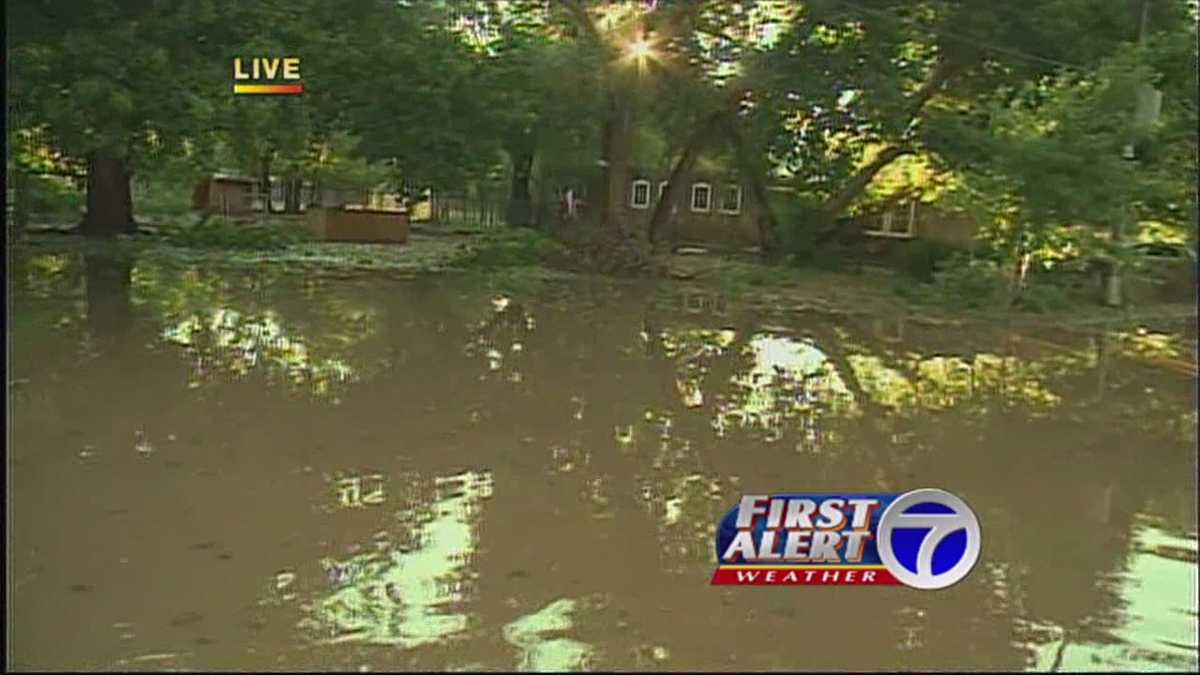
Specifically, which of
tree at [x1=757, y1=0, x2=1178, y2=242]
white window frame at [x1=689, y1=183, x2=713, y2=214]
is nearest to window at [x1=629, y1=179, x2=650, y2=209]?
white window frame at [x1=689, y1=183, x2=713, y2=214]

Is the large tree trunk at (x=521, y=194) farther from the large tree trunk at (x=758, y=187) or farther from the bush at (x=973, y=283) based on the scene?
the bush at (x=973, y=283)

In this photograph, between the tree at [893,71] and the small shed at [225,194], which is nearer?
the tree at [893,71]

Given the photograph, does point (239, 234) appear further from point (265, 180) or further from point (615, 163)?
point (615, 163)

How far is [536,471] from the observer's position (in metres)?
1.98

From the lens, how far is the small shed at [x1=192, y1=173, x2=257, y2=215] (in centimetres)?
297

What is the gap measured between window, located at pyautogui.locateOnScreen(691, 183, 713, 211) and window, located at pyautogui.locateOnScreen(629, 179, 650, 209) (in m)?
0.14

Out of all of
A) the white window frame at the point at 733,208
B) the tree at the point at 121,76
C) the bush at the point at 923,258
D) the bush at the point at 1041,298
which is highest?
the tree at the point at 121,76

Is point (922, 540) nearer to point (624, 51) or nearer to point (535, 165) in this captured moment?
point (535, 165)

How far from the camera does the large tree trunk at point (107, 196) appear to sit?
292cm

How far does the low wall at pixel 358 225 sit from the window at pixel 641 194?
648mm

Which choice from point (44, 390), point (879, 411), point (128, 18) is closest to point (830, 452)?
point (879, 411)

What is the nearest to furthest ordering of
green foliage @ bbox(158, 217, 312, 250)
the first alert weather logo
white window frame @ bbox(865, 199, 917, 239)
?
the first alert weather logo, white window frame @ bbox(865, 199, 917, 239), green foliage @ bbox(158, 217, 312, 250)

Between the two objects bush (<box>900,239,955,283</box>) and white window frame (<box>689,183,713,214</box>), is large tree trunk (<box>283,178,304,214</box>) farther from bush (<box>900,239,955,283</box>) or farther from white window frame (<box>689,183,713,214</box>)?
bush (<box>900,239,955,283</box>)

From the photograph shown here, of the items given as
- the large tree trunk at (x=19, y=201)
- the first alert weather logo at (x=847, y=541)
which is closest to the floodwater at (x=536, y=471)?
the first alert weather logo at (x=847, y=541)
